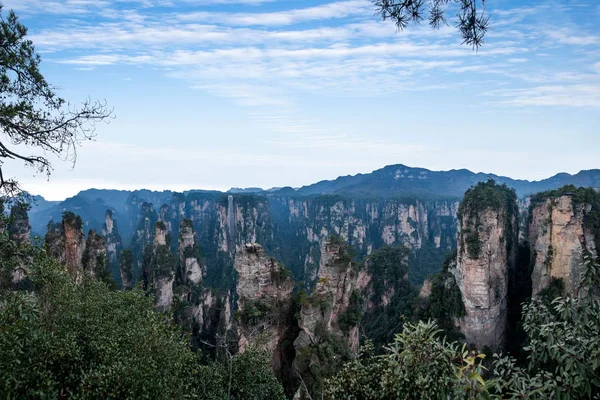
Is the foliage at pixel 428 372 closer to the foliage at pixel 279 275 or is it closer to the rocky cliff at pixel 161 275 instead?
the foliage at pixel 279 275

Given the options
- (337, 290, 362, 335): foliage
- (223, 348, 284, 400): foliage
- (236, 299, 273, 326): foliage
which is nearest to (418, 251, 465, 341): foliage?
(337, 290, 362, 335): foliage

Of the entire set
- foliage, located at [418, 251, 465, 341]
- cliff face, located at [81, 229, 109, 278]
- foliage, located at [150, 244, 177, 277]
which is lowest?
foliage, located at [418, 251, 465, 341]

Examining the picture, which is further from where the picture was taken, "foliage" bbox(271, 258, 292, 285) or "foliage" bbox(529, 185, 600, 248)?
"foliage" bbox(529, 185, 600, 248)

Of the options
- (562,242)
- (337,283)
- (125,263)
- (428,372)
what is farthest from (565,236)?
(125,263)

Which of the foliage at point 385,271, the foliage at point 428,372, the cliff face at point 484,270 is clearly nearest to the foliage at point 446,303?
the cliff face at point 484,270

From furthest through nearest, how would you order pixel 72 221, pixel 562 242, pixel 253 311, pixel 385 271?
pixel 385 271, pixel 72 221, pixel 562 242, pixel 253 311

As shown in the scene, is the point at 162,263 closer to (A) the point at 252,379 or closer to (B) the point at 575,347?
(A) the point at 252,379

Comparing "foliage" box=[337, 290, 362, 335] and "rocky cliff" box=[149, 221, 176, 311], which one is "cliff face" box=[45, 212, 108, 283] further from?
"foliage" box=[337, 290, 362, 335]
